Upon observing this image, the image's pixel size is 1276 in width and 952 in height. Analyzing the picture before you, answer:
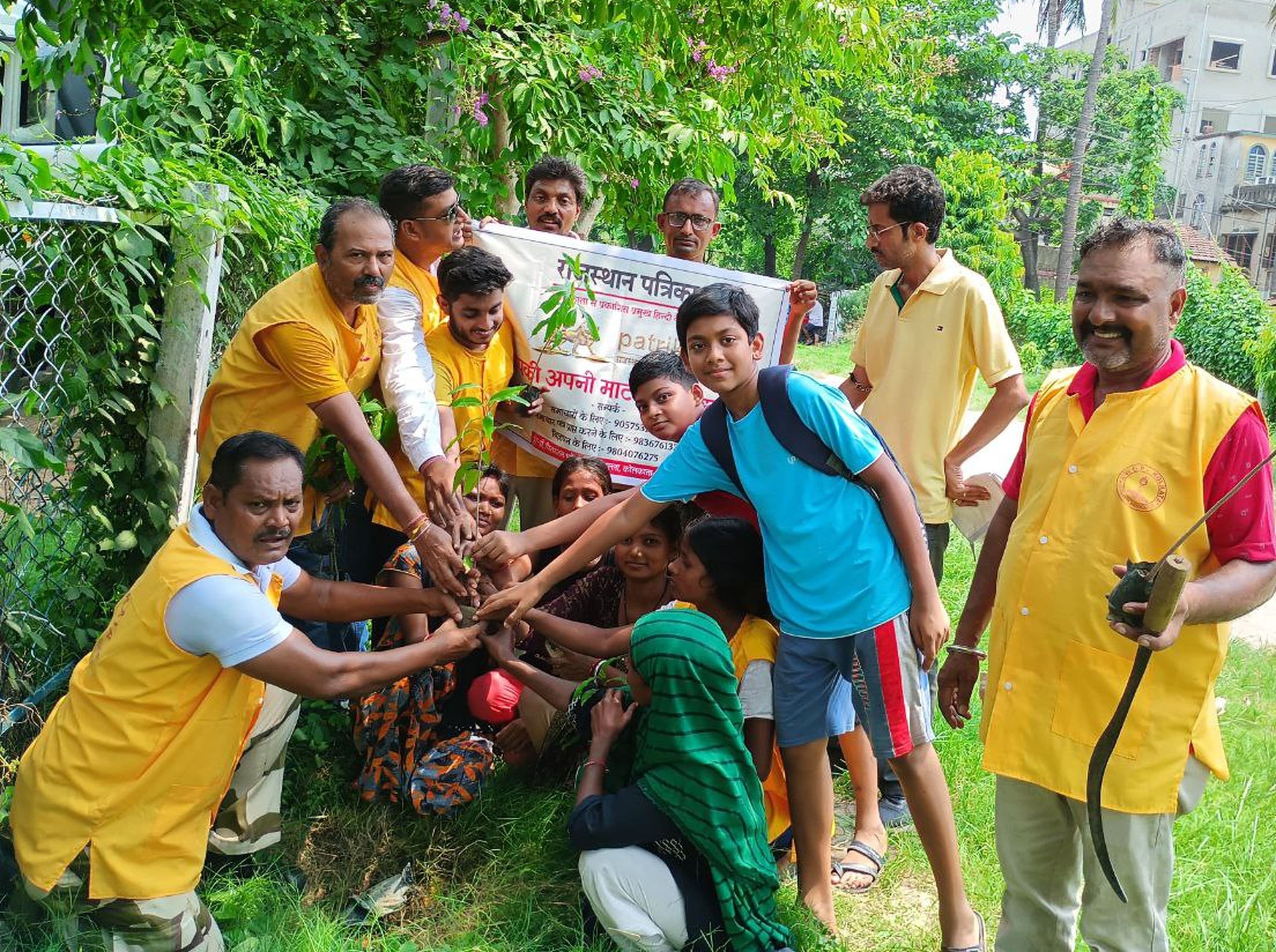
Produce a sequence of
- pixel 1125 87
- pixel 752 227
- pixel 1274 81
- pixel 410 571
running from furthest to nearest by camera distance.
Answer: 1. pixel 1274 81
2. pixel 1125 87
3. pixel 752 227
4. pixel 410 571

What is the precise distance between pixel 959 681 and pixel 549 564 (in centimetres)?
125

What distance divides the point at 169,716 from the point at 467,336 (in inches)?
64.7

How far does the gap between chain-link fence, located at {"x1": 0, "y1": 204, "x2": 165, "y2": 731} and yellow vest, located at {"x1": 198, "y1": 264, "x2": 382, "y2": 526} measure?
269 mm

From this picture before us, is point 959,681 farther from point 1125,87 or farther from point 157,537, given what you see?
point 1125,87

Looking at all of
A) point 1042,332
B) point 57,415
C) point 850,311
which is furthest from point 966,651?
point 850,311

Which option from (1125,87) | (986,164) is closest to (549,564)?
(986,164)

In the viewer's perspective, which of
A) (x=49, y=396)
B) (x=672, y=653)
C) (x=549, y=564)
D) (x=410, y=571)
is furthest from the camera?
(x=410, y=571)

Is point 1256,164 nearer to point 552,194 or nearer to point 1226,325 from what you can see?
point 1226,325

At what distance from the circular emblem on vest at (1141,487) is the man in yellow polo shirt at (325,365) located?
1.79 metres

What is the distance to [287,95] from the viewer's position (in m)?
5.56

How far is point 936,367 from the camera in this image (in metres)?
4.09

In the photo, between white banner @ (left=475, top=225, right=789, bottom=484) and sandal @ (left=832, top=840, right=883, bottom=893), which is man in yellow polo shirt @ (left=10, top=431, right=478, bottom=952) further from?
sandal @ (left=832, top=840, right=883, bottom=893)

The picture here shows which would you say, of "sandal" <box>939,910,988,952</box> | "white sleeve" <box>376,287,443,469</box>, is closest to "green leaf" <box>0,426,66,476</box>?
"white sleeve" <box>376,287,443,469</box>

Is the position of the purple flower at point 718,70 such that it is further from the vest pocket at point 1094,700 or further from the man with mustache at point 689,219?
the vest pocket at point 1094,700
